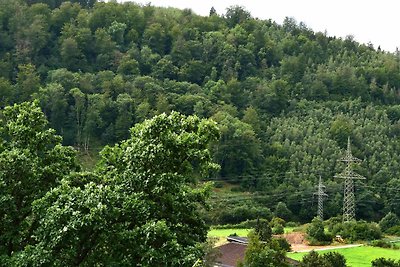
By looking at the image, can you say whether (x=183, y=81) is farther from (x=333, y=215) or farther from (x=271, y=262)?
(x=271, y=262)

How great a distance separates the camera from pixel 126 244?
9297mm

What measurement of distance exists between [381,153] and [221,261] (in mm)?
36021

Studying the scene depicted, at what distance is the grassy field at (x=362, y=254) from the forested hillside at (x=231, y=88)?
46.2ft

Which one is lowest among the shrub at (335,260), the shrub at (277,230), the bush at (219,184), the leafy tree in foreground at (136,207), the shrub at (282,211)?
the shrub at (282,211)

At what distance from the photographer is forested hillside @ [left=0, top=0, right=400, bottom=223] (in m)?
54.9

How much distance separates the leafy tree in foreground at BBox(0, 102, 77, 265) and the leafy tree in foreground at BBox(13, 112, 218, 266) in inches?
26.6

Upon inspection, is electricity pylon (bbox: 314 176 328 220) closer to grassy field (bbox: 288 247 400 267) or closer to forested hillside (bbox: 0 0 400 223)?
forested hillside (bbox: 0 0 400 223)

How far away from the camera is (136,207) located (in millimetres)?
9141

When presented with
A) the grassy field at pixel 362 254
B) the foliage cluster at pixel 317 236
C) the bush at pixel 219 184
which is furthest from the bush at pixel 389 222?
the bush at pixel 219 184

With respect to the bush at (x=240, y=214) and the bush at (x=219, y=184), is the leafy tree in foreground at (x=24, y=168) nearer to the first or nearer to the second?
the bush at (x=240, y=214)

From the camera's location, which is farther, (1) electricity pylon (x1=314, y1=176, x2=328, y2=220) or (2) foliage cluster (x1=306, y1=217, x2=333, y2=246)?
(1) electricity pylon (x1=314, y1=176, x2=328, y2=220)

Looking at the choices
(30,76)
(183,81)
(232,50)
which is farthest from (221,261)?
(232,50)

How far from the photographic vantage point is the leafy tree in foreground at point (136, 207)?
8.71m

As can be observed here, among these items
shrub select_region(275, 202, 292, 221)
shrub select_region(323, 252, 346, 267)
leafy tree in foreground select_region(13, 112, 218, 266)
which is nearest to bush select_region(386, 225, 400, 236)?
shrub select_region(275, 202, 292, 221)
